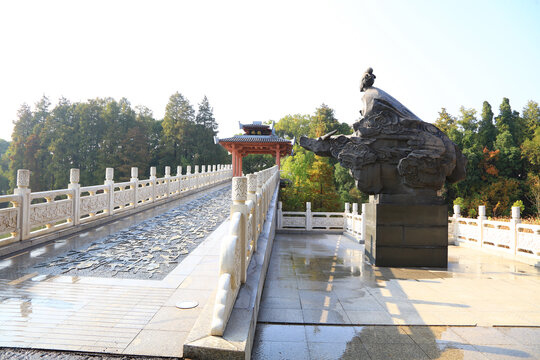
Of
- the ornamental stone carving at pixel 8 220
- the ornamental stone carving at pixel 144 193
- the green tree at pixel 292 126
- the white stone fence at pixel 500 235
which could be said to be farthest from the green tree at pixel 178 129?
the ornamental stone carving at pixel 8 220

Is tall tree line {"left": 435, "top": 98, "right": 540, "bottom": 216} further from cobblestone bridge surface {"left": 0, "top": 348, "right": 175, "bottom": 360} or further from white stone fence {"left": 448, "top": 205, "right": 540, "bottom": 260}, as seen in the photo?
cobblestone bridge surface {"left": 0, "top": 348, "right": 175, "bottom": 360}

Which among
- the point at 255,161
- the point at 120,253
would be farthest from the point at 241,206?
the point at 255,161

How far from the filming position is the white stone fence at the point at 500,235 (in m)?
7.73

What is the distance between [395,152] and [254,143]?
17559 mm

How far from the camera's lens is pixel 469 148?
30.2 metres

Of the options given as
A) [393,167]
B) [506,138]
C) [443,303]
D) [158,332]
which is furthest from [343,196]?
[158,332]

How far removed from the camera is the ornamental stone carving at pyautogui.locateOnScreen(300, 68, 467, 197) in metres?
6.73

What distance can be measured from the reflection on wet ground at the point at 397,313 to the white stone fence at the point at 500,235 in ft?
3.65

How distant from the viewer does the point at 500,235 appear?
28.7ft

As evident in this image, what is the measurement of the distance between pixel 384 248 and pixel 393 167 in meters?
1.75

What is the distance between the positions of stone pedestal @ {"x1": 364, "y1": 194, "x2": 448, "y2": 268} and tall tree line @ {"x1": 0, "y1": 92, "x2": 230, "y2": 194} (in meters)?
36.8

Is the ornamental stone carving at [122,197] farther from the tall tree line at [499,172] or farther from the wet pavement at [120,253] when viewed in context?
the tall tree line at [499,172]

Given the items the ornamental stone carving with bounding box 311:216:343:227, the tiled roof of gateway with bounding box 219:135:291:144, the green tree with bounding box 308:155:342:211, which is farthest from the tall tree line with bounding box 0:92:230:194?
the ornamental stone carving with bounding box 311:216:343:227

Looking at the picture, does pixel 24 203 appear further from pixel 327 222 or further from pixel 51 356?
pixel 327 222
